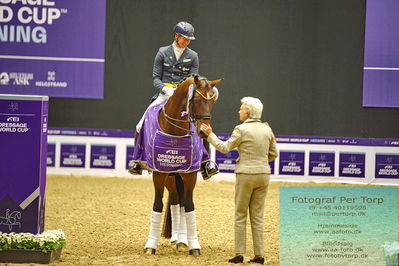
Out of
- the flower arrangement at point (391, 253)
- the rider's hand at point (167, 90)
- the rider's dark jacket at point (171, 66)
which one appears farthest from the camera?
the rider's dark jacket at point (171, 66)

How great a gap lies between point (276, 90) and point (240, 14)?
153 cm

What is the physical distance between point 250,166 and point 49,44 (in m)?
7.41

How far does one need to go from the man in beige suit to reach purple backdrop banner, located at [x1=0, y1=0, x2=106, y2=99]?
6.79m

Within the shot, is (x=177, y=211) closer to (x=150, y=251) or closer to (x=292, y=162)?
(x=150, y=251)

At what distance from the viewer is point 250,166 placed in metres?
7.53

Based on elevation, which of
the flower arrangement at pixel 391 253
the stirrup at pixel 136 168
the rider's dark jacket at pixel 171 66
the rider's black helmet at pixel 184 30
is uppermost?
the rider's black helmet at pixel 184 30

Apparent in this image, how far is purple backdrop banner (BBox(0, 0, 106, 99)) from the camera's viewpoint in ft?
45.3

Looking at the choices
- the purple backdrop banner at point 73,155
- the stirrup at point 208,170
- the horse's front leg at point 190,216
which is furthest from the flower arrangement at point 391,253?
the purple backdrop banner at point 73,155

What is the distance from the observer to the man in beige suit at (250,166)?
755 cm

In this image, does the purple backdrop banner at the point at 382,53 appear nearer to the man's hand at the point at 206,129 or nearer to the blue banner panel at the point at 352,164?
the blue banner panel at the point at 352,164

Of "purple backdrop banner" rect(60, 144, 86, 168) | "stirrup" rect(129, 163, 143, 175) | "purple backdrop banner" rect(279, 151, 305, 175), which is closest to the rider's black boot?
"stirrup" rect(129, 163, 143, 175)

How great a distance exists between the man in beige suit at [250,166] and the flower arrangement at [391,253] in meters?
1.39

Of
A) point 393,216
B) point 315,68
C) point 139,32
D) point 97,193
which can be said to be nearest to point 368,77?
point 315,68

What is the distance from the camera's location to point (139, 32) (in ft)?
45.7
